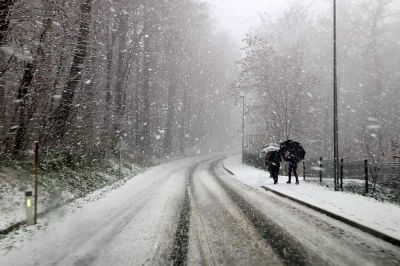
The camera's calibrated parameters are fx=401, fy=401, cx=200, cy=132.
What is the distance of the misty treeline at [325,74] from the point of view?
32188 mm

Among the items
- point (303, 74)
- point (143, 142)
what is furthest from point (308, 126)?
point (143, 142)

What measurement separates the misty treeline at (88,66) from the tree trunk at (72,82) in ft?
0.13

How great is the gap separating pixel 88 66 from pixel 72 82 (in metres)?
2.70

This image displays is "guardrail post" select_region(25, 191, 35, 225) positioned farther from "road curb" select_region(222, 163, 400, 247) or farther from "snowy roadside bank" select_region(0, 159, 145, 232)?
"road curb" select_region(222, 163, 400, 247)

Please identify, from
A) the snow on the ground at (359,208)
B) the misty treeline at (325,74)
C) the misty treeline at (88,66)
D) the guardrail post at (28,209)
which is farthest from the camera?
the misty treeline at (325,74)

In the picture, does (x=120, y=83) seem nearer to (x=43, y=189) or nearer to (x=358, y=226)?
(x=43, y=189)

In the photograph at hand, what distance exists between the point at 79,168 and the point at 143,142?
69.8ft

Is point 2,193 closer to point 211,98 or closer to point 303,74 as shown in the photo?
point 303,74

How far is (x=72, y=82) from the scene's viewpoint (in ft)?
53.3

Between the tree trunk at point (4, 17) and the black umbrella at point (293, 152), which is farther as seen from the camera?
the black umbrella at point (293, 152)

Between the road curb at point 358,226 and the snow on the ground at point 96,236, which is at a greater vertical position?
the road curb at point 358,226

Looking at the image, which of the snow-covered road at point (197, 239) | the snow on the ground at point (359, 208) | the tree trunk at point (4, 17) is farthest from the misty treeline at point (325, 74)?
the tree trunk at point (4, 17)

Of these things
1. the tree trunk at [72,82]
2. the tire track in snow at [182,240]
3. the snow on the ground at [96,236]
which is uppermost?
the tree trunk at [72,82]

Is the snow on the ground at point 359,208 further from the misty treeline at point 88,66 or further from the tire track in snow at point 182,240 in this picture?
the misty treeline at point 88,66
